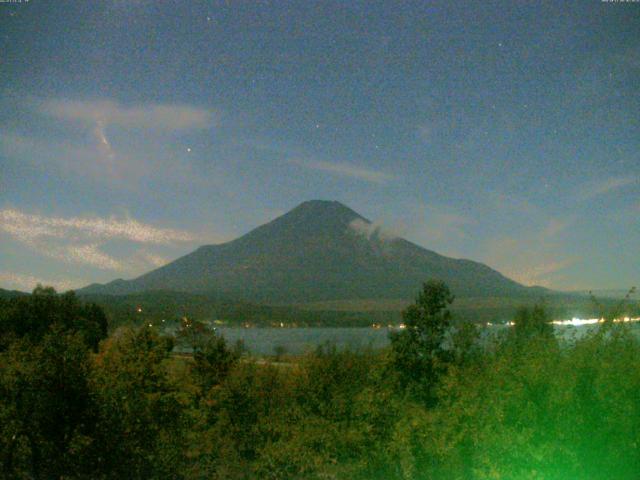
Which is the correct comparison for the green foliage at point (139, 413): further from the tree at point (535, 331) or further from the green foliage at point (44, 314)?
the green foliage at point (44, 314)

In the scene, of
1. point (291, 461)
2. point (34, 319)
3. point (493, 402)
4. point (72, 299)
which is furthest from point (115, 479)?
point (72, 299)

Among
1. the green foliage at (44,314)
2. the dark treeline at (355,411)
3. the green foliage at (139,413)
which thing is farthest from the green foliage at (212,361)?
the green foliage at (44,314)

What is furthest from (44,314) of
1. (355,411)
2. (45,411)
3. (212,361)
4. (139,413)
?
(45,411)

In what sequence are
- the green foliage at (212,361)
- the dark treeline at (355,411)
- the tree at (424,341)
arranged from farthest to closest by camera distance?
the green foliage at (212,361)
the tree at (424,341)
the dark treeline at (355,411)

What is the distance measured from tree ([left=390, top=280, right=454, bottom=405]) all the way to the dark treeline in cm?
2

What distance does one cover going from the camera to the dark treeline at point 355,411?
26.6ft

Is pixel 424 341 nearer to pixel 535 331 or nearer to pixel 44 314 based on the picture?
pixel 535 331

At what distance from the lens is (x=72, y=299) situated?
5178cm

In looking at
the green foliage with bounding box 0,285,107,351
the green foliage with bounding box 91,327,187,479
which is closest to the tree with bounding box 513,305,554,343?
the green foliage with bounding box 91,327,187,479

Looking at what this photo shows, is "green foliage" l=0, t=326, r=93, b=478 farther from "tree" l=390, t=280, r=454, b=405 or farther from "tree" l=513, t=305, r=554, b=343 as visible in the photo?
"tree" l=513, t=305, r=554, b=343

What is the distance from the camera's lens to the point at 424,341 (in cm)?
1409

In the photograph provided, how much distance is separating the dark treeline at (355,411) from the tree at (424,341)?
0.08ft

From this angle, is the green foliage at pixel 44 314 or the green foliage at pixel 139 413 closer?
the green foliage at pixel 139 413

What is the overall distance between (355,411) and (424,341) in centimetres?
200
